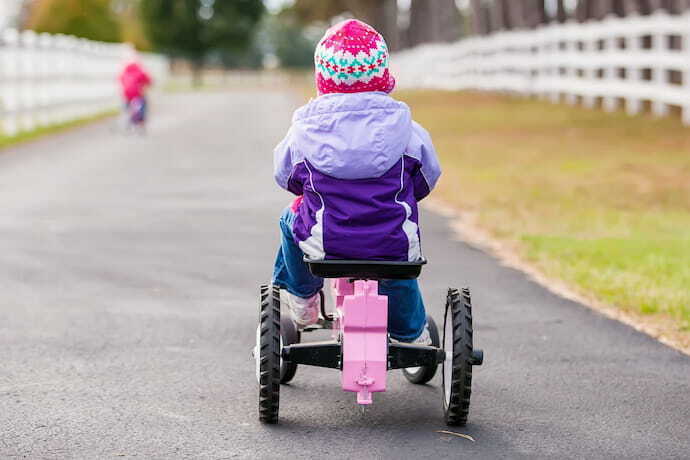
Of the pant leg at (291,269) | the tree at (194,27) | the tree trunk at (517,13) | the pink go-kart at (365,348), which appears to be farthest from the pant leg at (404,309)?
the tree at (194,27)

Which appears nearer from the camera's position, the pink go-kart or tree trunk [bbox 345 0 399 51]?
the pink go-kart

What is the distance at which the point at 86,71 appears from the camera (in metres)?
30.9

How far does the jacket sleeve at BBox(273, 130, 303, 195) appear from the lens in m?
4.87

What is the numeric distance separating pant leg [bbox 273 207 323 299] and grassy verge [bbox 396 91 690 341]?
2435 mm

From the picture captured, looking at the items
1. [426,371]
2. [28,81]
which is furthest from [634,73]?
[426,371]

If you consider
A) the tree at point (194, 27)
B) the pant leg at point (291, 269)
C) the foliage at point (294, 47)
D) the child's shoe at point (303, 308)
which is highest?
the pant leg at point (291, 269)

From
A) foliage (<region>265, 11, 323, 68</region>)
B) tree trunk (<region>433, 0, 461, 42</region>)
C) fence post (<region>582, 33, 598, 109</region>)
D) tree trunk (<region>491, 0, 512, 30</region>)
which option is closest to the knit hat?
fence post (<region>582, 33, 598, 109</region>)

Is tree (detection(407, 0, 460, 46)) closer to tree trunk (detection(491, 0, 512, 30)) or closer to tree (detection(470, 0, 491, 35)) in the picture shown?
tree (detection(470, 0, 491, 35))

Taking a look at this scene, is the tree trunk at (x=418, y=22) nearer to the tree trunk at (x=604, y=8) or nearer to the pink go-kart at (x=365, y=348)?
the tree trunk at (x=604, y=8)

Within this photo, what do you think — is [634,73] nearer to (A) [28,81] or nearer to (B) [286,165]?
(A) [28,81]

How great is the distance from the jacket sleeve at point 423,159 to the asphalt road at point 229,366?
36.1 inches

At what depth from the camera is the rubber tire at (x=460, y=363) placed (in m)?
4.80

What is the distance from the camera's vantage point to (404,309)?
507 centimetres

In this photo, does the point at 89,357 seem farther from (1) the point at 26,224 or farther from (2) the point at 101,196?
(2) the point at 101,196
